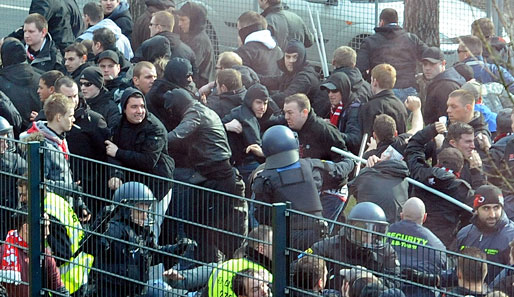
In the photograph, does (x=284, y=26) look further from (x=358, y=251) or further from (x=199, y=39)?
(x=358, y=251)

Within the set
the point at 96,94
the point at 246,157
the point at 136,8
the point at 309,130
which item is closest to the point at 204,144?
the point at 246,157

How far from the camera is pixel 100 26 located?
13.4 metres

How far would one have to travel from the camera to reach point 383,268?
582 cm

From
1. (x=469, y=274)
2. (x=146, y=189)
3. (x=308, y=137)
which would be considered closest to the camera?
(x=469, y=274)

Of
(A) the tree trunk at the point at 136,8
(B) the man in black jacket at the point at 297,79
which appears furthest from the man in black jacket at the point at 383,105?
(A) the tree trunk at the point at 136,8

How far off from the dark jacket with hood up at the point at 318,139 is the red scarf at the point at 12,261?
3475 millimetres

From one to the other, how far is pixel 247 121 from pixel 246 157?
40 centimetres

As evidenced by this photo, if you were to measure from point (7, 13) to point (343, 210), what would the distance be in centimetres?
814

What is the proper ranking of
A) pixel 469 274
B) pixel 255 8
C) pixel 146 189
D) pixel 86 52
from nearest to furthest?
pixel 469 274
pixel 146 189
pixel 86 52
pixel 255 8

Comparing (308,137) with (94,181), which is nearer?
(94,181)

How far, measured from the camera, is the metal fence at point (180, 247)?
5.82 meters

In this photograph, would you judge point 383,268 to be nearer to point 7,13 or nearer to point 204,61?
point 204,61

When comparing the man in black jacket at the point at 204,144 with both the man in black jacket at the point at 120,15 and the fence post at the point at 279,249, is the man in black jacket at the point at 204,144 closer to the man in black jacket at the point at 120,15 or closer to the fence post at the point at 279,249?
the fence post at the point at 279,249

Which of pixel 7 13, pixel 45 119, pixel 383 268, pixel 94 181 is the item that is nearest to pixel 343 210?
pixel 45 119
